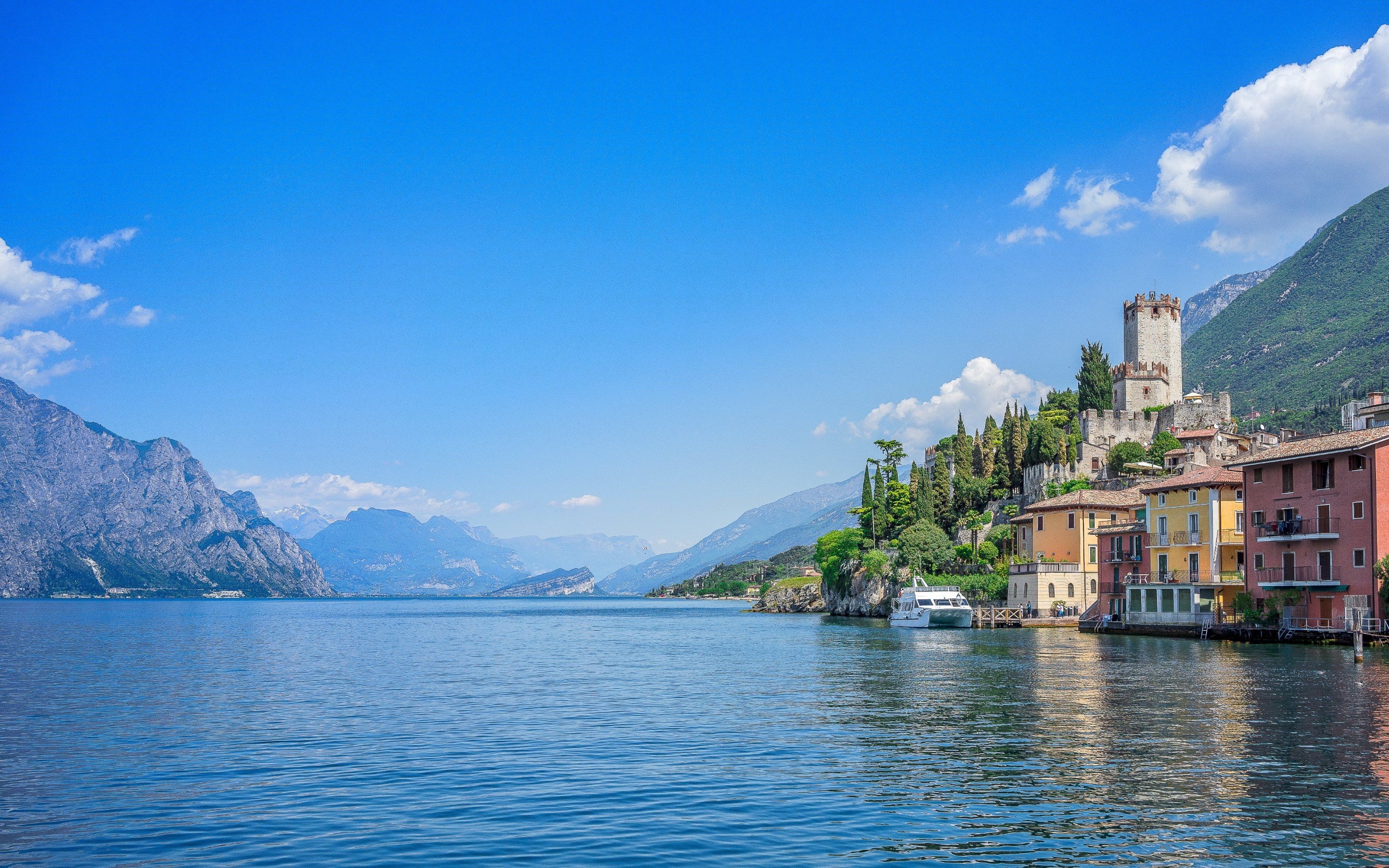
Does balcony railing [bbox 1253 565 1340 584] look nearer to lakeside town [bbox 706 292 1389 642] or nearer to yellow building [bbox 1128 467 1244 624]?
lakeside town [bbox 706 292 1389 642]

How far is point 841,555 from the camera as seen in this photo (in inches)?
5108

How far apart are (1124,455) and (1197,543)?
112 feet

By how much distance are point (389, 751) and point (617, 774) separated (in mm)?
6916

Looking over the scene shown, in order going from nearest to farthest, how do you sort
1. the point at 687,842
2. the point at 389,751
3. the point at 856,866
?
the point at 856,866, the point at 687,842, the point at 389,751

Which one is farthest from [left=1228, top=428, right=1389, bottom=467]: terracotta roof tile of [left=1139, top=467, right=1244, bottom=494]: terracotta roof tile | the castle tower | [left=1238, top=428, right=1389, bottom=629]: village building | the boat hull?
the castle tower

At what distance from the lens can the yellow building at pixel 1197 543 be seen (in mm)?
68125

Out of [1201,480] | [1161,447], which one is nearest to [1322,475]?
[1201,480]

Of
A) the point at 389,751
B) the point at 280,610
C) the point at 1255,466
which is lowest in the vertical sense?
the point at 280,610

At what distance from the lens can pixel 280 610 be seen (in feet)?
617

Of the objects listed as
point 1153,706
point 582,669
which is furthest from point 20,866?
point 582,669

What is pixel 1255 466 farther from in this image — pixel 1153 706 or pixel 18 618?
pixel 18 618

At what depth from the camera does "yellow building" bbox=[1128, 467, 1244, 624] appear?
68.1 meters

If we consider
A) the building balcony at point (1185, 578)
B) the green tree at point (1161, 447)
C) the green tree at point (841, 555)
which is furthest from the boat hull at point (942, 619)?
the green tree at point (841, 555)

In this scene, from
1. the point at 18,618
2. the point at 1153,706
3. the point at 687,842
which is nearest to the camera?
the point at 687,842
